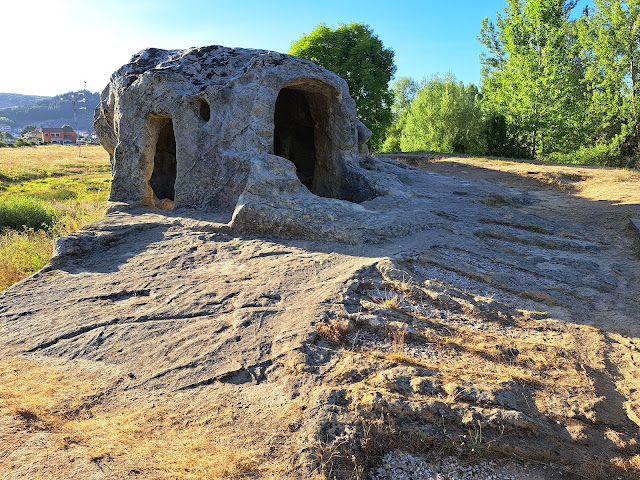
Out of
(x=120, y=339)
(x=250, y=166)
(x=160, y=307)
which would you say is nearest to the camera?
(x=120, y=339)

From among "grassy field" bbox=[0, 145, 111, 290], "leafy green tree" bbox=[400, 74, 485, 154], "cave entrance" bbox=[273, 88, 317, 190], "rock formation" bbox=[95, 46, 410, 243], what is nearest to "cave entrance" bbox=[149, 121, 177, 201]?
"rock formation" bbox=[95, 46, 410, 243]

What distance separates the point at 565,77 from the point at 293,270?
25.1 metres

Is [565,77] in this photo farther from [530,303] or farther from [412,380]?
[412,380]

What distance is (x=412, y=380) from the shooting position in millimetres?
4461

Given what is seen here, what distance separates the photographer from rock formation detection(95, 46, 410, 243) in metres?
8.25

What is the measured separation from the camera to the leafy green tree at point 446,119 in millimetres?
30406

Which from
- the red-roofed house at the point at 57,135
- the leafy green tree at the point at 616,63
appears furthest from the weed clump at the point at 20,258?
the red-roofed house at the point at 57,135

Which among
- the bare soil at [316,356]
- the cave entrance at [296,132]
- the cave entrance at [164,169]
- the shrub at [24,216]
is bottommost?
the shrub at [24,216]

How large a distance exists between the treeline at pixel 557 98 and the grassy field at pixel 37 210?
21.3 metres

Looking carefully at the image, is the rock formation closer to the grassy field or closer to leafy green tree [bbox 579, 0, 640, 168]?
the grassy field

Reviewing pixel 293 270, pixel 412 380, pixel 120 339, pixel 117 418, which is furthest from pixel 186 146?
pixel 412 380

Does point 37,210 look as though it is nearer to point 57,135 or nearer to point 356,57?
point 356,57

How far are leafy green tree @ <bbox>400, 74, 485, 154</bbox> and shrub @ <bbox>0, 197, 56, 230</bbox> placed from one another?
77.6 ft

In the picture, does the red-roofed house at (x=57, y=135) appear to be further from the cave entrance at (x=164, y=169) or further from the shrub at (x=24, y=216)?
the cave entrance at (x=164, y=169)
